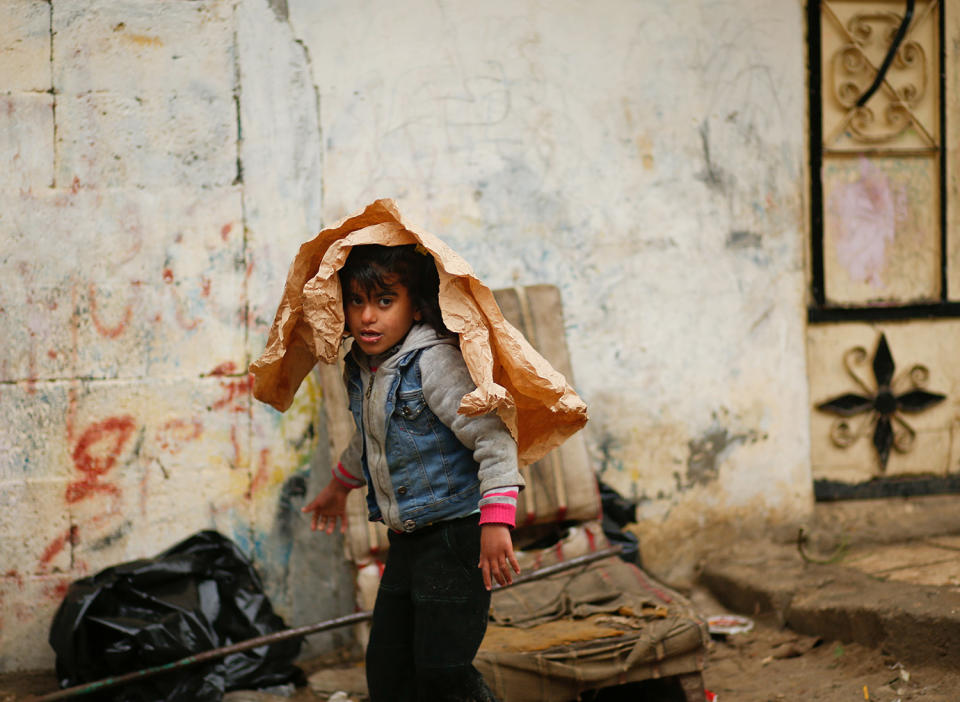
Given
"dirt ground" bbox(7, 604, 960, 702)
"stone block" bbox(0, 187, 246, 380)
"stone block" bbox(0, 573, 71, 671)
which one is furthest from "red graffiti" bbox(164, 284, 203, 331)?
"dirt ground" bbox(7, 604, 960, 702)

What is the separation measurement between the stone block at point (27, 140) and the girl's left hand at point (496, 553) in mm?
2353

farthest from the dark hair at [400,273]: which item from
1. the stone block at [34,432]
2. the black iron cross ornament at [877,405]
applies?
the black iron cross ornament at [877,405]

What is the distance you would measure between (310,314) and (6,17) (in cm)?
212

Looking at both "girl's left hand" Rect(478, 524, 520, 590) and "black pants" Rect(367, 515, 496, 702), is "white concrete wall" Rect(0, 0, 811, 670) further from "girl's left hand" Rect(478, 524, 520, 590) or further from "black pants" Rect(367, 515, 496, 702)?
"girl's left hand" Rect(478, 524, 520, 590)

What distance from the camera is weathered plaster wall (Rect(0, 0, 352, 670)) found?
3.24m

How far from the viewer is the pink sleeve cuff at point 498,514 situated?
6.34ft

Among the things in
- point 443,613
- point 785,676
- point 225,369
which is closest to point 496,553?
point 443,613

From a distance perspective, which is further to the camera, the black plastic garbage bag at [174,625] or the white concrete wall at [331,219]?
the white concrete wall at [331,219]

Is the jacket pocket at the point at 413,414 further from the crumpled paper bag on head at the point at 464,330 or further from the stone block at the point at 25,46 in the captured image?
the stone block at the point at 25,46

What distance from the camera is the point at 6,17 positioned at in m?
3.20

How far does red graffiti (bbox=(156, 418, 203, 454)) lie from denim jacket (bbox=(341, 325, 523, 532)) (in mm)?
1483

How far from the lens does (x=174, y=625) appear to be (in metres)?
2.88

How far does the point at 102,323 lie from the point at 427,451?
182 cm

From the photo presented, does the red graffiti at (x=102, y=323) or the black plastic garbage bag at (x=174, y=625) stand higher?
the red graffiti at (x=102, y=323)
